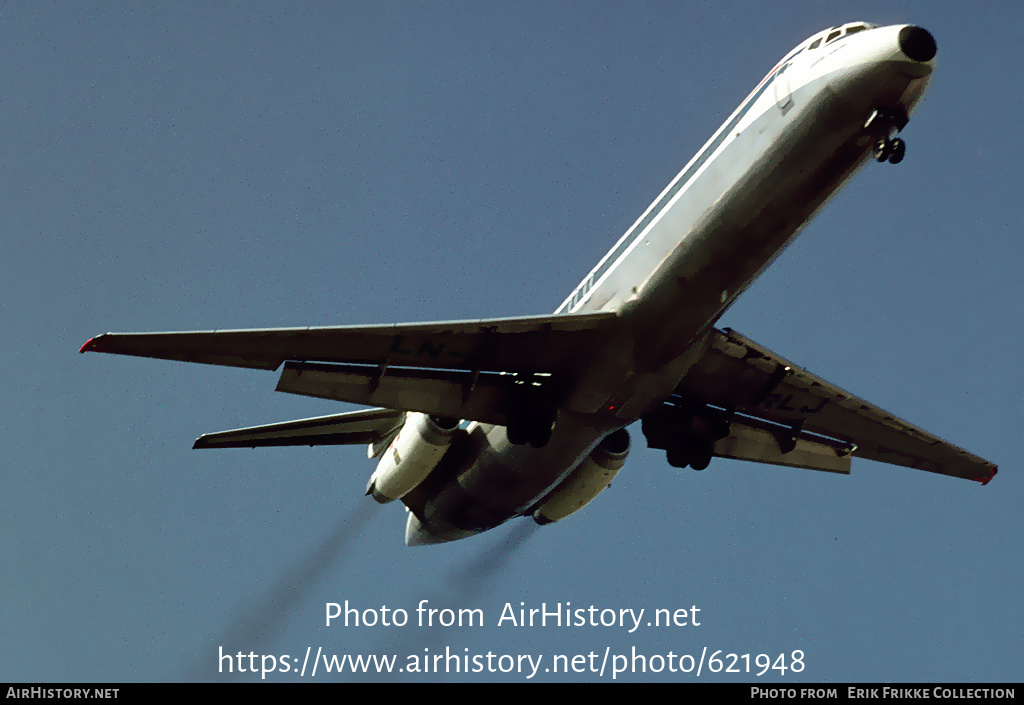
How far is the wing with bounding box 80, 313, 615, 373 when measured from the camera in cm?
1927

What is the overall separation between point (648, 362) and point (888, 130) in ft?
21.7

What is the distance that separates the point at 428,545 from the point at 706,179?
44.0 ft

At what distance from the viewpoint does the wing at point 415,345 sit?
19266 millimetres

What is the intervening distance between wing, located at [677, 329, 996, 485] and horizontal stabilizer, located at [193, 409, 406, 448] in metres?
7.78

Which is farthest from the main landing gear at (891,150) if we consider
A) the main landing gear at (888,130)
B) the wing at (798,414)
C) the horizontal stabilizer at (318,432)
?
the horizontal stabilizer at (318,432)

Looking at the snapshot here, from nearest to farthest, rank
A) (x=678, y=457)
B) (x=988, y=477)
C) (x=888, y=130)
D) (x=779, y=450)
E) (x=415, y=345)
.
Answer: (x=888, y=130), (x=415, y=345), (x=678, y=457), (x=779, y=450), (x=988, y=477)

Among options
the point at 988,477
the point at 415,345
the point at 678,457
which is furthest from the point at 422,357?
the point at 988,477

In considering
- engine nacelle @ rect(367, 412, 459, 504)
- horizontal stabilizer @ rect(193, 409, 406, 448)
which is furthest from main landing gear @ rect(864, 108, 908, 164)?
horizontal stabilizer @ rect(193, 409, 406, 448)

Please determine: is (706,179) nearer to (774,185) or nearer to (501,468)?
(774,185)

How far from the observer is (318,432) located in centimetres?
2700

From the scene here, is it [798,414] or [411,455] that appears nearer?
[411,455]

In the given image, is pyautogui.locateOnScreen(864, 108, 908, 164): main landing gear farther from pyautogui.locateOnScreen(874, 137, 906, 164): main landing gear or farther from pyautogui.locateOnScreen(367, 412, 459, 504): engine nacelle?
pyautogui.locateOnScreen(367, 412, 459, 504): engine nacelle

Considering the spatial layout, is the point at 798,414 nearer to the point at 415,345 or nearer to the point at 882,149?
the point at 882,149

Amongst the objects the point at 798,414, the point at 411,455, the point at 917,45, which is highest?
the point at 917,45
